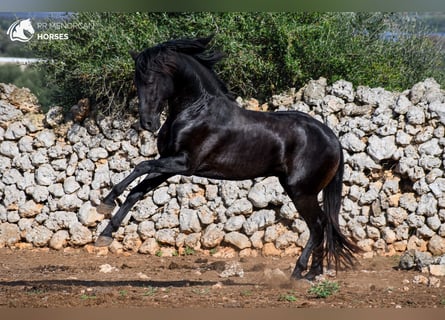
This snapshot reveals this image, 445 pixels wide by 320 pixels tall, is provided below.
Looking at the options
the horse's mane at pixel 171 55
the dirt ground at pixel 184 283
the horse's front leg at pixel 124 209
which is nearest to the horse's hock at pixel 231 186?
the dirt ground at pixel 184 283

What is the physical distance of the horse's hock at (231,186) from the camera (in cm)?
984

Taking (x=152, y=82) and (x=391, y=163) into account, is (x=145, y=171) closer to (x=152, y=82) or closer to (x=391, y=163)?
(x=152, y=82)

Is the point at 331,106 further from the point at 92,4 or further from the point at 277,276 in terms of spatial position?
the point at 92,4

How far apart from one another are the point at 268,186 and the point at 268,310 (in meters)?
4.42

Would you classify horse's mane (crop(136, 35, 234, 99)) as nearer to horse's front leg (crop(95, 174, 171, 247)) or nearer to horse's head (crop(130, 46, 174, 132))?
horse's head (crop(130, 46, 174, 132))

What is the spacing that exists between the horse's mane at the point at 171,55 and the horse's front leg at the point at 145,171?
85cm

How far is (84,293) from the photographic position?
23.0 feet

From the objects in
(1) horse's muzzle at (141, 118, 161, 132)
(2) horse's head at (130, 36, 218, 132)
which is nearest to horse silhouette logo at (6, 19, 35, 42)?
(2) horse's head at (130, 36, 218, 132)

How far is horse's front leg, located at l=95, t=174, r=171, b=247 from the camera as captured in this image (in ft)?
22.8

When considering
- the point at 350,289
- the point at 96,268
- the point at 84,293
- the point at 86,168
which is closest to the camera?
the point at 84,293

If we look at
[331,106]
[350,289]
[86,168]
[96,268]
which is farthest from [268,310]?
[86,168]

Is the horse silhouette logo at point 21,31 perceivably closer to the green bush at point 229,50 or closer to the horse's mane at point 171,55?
the green bush at point 229,50

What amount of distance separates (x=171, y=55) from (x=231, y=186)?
11.5 ft

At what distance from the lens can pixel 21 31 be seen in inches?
440
